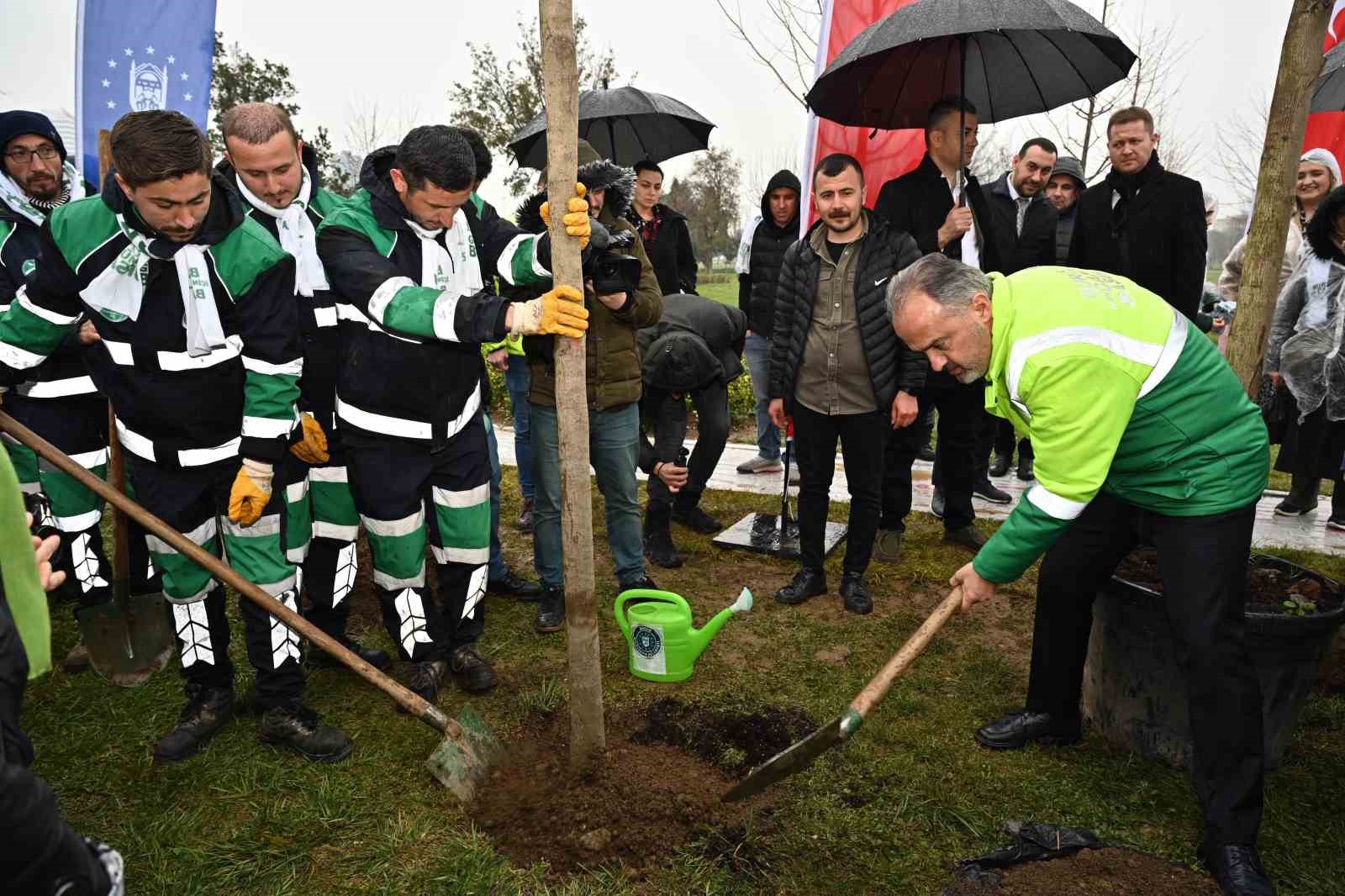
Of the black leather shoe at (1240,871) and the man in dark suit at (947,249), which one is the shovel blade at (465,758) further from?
the man in dark suit at (947,249)

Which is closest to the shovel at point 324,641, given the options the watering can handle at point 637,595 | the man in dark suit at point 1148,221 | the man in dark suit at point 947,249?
the watering can handle at point 637,595

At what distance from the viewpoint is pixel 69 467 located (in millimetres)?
3031

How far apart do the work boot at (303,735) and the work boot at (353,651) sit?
62 centimetres

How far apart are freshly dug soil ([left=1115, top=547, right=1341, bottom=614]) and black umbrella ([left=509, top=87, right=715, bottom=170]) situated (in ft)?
13.5

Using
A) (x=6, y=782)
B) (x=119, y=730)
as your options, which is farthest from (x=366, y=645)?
(x=6, y=782)

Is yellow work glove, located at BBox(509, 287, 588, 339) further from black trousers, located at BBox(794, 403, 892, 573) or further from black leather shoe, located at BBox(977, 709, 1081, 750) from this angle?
black leather shoe, located at BBox(977, 709, 1081, 750)

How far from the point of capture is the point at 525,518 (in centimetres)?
598

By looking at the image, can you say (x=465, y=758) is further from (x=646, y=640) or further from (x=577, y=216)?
(x=577, y=216)

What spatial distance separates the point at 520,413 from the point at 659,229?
194 centimetres

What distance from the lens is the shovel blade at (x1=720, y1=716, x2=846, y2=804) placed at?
2.68 metres

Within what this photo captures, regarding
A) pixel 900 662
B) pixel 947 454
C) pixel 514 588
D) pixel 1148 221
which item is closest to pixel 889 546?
pixel 947 454

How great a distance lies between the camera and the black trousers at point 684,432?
5.07 m

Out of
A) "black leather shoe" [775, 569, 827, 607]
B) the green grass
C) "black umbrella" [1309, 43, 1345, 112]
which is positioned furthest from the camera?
"black umbrella" [1309, 43, 1345, 112]

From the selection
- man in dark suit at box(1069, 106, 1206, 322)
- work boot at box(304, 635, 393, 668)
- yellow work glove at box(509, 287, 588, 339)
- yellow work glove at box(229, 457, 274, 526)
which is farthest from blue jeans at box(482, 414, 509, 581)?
man in dark suit at box(1069, 106, 1206, 322)
